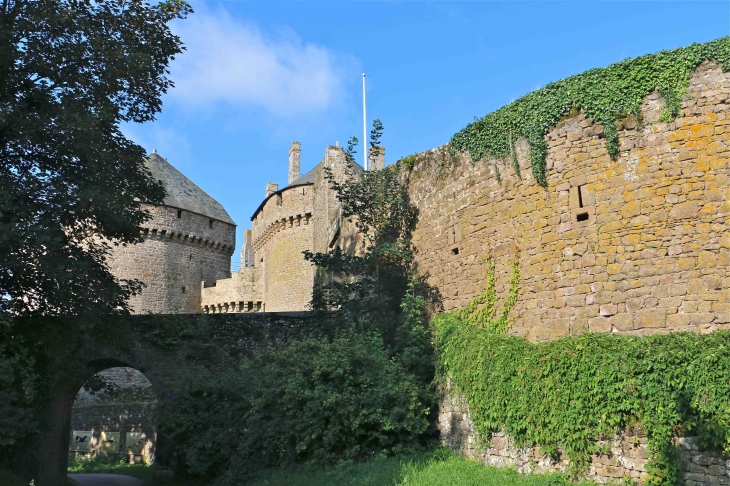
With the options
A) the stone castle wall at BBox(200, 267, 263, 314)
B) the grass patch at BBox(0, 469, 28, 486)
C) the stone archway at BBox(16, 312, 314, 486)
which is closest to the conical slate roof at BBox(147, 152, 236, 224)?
the stone castle wall at BBox(200, 267, 263, 314)

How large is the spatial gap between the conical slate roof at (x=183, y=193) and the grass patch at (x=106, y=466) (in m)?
15.1

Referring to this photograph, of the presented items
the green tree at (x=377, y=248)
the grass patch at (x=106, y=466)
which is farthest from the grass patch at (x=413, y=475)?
the grass patch at (x=106, y=466)

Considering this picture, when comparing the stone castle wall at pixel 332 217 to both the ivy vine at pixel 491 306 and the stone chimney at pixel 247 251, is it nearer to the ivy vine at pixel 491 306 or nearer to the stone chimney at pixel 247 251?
the ivy vine at pixel 491 306

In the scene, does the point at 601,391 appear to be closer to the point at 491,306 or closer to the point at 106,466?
the point at 491,306

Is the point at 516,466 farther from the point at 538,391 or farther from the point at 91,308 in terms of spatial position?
the point at 91,308

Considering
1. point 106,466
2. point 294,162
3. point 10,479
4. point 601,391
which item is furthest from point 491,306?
point 294,162

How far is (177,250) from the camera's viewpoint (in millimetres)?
33156

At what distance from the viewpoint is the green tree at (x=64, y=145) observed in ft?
31.2

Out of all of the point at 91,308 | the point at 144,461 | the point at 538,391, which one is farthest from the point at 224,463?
the point at 144,461

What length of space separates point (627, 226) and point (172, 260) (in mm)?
27383

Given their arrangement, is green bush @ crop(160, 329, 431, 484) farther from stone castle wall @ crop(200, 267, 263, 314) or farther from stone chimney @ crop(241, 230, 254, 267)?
Answer: stone chimney @ crop(241, 230, 254, 267)

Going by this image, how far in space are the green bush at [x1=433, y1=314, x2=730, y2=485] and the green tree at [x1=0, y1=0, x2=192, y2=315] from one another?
649 centimetres

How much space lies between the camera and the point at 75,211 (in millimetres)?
10188

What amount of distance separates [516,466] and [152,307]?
26177 millimetres
